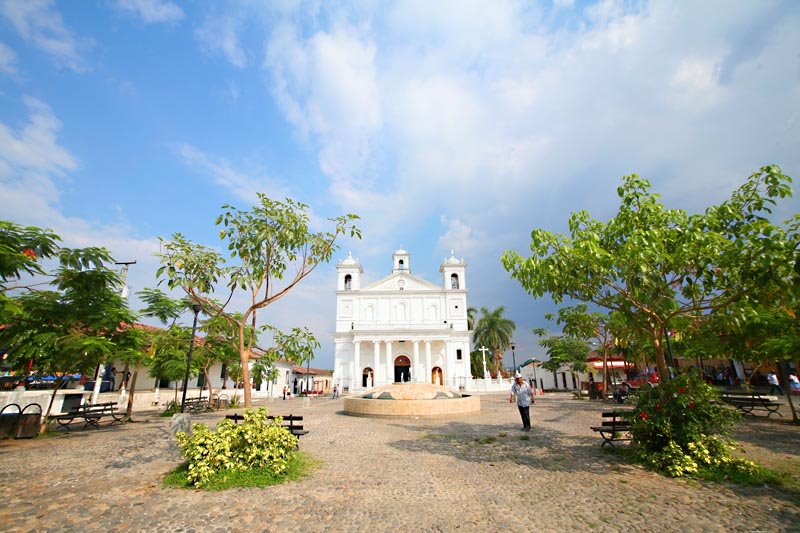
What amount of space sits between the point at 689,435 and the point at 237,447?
779 centimetres

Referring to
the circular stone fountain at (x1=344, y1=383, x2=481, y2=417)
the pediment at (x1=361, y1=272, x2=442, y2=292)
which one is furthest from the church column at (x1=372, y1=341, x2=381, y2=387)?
the circular stone fountain at (x1=344, y1=383, x2=481, y2=417)

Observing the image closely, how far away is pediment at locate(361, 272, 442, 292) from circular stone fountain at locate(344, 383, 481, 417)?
31.3 m

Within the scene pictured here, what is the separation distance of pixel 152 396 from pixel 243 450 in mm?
19581

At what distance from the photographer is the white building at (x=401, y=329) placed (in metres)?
43.2

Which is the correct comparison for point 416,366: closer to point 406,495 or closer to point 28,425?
point 28,425

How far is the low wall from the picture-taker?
15.1m

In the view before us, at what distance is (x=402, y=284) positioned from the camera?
49.0m

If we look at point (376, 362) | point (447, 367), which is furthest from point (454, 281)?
point (376, 362)

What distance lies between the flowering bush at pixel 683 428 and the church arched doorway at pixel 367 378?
122 feet

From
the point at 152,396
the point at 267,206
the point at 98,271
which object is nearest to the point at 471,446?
the point at 267,206

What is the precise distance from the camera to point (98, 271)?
9992mm

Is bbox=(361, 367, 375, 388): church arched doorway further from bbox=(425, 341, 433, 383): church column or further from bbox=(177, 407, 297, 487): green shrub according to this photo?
bbox=(177, 407, 297, 487): green shrub

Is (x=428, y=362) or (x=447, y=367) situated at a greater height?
(x=428, y=362)

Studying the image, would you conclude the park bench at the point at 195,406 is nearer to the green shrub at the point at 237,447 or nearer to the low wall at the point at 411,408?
the low wall at the point at 411,408
